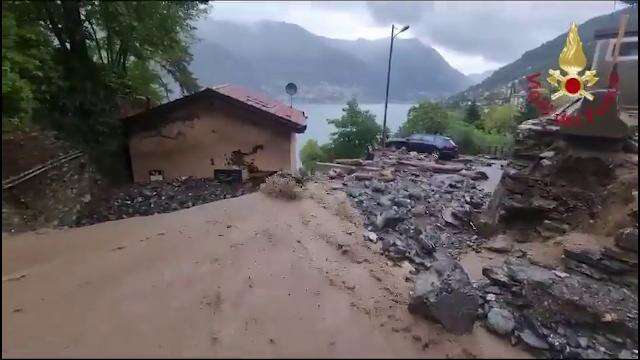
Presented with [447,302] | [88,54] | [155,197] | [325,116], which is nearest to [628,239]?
[447,302]

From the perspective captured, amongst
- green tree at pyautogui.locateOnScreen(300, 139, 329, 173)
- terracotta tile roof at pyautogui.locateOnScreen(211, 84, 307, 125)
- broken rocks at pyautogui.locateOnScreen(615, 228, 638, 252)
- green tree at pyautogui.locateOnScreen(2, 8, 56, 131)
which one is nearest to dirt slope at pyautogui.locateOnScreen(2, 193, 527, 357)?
green tree at pyautogui.locateOnScreen(2, 8, 56, 131)

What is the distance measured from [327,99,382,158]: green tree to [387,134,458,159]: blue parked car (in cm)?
433

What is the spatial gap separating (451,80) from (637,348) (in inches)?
4917

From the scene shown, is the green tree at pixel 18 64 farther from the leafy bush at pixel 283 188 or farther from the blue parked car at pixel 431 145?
the blue parked car at pixel 431 145

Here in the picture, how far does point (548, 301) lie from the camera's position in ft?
13.9

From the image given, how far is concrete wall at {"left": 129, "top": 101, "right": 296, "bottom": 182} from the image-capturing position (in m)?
9.09

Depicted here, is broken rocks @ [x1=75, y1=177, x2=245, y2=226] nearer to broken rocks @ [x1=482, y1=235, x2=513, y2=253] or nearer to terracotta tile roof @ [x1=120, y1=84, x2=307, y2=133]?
terracotta tile roof @ [x1=120, y1=84, x2=307, y2=133]

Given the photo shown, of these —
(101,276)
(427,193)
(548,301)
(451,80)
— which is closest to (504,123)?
(427,193)

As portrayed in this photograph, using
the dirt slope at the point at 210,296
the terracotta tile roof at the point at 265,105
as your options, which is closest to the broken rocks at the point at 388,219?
the dirt slope at the point at 210,296

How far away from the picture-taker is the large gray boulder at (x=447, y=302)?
12.2ft

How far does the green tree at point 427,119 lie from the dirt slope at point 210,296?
73.0 feet

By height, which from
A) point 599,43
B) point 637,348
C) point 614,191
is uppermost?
point 599,43

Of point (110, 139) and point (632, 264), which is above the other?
point (110, 139)

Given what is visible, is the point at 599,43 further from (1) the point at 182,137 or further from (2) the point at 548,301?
(1) the point at 182,137
